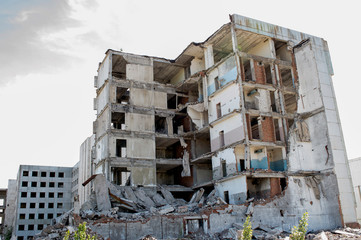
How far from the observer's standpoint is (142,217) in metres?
24.3

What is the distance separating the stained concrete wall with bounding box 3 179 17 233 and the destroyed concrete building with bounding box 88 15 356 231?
121 ft

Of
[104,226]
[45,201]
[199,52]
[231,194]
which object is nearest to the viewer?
[104,226]

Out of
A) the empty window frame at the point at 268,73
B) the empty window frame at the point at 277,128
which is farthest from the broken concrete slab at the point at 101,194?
the empty window frame at the point at 268,73

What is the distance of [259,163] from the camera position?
93.8 feet

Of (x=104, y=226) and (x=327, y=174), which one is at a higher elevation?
(x=327, y=174)

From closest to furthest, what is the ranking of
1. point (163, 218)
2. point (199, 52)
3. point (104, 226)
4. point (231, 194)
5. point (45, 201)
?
point (104, 226), point (163, 218), point (231, 194), point (199, 52), point (45, 201)

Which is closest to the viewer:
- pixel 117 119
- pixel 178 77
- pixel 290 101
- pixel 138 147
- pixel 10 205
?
pixel 138 147

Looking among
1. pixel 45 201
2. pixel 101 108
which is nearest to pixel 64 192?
pixel 45 201

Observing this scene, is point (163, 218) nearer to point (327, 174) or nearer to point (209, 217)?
point (209, 217)

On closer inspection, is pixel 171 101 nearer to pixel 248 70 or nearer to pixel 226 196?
pixel 248 70

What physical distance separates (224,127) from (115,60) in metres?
13.1

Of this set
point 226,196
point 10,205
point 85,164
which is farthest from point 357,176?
point 10,205

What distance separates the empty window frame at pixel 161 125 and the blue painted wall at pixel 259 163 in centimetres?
1007

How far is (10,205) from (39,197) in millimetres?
7597
